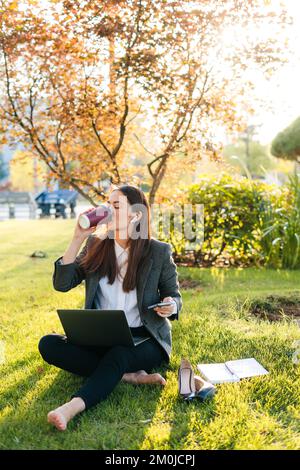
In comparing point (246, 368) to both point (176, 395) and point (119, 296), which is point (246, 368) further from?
point (119, 296)

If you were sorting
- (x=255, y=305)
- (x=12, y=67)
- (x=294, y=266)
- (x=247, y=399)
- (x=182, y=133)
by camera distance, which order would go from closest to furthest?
1. (x=247, y=399)
2. (x=255, y=305)
3. (x=12, y=67)
4. (x=182, y=133)
5. (x=294, y=266)

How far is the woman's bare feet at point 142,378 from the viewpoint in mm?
3343

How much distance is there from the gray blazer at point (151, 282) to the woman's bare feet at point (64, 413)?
0.65 m

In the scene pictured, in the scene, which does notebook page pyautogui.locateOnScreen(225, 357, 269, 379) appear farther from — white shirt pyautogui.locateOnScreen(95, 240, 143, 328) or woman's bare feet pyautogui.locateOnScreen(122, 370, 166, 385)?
white shirt pyautogui.locateOnScreen(95, 240, 143, 328)

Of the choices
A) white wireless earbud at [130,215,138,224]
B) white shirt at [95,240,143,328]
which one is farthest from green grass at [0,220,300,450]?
white wireless earbud at [130,215,138,224]

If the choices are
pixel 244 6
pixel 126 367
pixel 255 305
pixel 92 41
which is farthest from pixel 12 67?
pixel 126 367

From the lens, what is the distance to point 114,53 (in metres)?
5.66

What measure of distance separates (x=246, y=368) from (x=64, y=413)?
125 cm

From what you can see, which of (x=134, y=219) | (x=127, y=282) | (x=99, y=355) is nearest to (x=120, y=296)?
(x=127, y=282)

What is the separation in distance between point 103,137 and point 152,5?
1.69 m

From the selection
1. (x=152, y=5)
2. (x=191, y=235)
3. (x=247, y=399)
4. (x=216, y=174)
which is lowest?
(x=247, y=399)

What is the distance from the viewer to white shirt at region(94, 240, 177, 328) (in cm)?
344

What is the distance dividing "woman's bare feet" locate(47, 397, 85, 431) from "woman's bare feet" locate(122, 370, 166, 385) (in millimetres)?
541

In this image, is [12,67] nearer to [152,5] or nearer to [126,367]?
[152,5]
